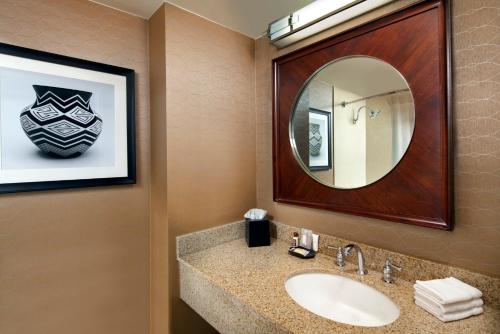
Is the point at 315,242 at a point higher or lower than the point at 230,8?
lower

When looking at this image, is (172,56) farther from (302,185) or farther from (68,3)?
(302,185)

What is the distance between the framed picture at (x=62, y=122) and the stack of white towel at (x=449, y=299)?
1.49m

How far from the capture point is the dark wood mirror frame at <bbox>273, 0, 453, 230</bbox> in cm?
100

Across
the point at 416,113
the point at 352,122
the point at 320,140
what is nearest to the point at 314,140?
the point at 320,140

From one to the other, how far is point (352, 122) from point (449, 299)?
82 centimetres

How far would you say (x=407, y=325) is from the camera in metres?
0.84

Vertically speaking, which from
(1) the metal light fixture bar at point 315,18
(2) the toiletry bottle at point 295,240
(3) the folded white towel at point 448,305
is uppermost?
(1) the metal light fixture bar at point 315,18

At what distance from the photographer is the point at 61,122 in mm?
1311

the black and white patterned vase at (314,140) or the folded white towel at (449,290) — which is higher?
the black and white patterned vase at (314,140)

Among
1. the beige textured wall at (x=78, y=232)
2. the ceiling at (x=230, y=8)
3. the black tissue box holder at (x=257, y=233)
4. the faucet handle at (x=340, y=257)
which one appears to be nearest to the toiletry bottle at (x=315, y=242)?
the faucet handle at (x=340, y=257)

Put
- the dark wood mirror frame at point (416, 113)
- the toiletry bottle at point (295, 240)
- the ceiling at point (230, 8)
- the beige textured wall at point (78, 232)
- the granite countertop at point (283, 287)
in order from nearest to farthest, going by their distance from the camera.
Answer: the granite countertop at point (283, 287) → the dark wood mirror frame at point (416, 113) → the beige textured wall at point (78, 232) → the ceiling at point (230, 8) → the toiletry bottle at point (295, 240)

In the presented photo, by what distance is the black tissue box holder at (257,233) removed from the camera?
1.56m

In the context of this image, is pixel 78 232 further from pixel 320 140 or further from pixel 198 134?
pixel 320 140

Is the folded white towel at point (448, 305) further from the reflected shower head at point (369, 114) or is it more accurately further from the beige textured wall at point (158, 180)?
the beige textured wall at point (158, 180)
